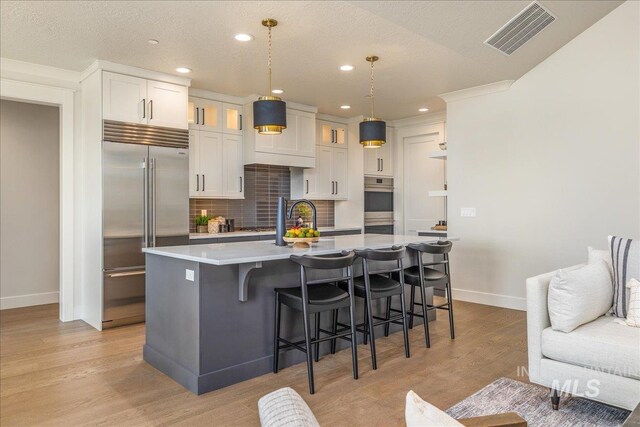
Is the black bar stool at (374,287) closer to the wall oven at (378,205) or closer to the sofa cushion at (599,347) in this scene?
the sofa cushion at (599,347)

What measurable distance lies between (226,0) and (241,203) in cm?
328

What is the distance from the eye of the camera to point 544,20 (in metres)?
3.95

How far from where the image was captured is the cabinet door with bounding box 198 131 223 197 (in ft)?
17.6

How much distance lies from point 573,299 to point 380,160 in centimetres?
525

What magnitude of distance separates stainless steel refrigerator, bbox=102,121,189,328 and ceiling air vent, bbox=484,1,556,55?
3450mm

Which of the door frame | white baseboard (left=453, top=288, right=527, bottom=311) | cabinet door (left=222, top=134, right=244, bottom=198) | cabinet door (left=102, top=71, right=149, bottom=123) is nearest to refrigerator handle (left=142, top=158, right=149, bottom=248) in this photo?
cabinet door (left=102, top=71, right=149, bottom=123)

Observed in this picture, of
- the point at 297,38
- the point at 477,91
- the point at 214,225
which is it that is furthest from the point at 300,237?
the point at 477,91

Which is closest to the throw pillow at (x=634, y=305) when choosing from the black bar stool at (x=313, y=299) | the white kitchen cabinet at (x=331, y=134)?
the black bar stool at (x=313, y=299)

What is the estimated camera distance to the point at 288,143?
6.02 m

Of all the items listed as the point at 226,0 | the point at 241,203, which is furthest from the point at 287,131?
the point at 226,0

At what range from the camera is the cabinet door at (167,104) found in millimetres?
4648

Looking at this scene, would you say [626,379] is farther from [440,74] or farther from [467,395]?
[440,74]

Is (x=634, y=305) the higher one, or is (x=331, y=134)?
A: (x=331, y=134)

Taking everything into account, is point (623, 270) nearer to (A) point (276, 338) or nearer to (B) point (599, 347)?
(B) point (599, 347)
